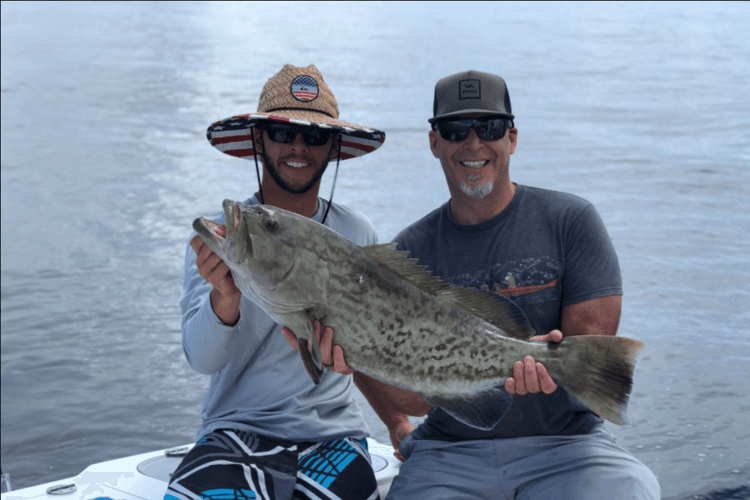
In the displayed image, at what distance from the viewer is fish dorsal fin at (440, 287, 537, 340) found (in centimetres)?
279

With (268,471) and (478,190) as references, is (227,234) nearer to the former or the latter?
(268,471)

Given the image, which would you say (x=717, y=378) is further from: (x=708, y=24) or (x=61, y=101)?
(x=708, y=24)

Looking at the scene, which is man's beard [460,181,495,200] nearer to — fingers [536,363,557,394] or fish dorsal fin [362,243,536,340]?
fish dorsal fin [362,243,536,340]

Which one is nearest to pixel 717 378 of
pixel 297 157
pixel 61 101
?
pixel 297 157

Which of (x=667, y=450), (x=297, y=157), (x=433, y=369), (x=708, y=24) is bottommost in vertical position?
(x=667, y=450)

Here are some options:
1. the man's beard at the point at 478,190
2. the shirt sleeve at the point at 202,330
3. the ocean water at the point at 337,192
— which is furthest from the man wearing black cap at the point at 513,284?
the ocean water at the point at 337,192

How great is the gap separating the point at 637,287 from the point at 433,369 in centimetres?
796

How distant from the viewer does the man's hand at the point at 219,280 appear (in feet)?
8.81

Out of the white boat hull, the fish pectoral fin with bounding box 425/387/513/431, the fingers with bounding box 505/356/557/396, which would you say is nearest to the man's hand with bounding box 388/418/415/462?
the white boat hull

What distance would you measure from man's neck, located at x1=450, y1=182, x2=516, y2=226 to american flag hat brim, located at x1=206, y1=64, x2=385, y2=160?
0.45 m

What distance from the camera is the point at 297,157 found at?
10.9 feet

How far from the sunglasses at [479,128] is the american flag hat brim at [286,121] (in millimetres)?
300

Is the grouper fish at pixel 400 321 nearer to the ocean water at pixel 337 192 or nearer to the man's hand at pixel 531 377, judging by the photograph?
the man's hand at pixel 531 377

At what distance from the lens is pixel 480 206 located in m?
3.33
